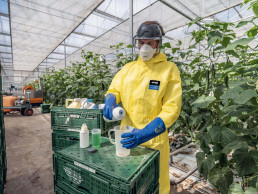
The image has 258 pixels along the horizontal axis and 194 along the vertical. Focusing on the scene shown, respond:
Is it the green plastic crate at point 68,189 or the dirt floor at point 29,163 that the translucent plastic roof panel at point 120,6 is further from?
the green plastic crate at point 68,189

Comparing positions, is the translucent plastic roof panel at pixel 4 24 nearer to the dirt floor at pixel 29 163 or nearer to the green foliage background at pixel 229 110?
the dirt floor at pixel 29 163

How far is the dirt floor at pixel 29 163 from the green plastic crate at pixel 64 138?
0.57 m

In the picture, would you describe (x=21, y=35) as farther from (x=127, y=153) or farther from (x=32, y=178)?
(x=127, y=153)

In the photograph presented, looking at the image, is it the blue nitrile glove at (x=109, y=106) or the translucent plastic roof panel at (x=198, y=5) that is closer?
the blue nitrile glove at (x=109, y=106)

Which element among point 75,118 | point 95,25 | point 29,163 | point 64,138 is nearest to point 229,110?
point 75,118

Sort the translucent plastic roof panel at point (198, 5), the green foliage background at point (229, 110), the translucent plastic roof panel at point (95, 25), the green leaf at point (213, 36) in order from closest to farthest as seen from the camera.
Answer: the green foliage background at point (229, 110)
the green leaf at point (213, 36)
the translucent plastic roof panel at point (198, 5)
the translucent plastic roof panel at point (95, 25)

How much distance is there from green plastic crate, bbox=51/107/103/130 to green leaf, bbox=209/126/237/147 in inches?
37.0

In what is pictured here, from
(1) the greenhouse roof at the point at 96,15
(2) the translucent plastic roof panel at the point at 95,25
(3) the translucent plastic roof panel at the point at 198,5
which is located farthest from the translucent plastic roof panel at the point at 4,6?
(3) the translucent plastic roof panel at the point at 198,5

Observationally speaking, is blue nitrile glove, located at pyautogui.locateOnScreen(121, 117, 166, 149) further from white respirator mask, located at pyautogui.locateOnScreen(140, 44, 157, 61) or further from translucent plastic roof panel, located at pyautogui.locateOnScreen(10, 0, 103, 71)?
translucent plastic roof panel, located at pyautogui.locateOnScreen(10, 0, 103, 71)

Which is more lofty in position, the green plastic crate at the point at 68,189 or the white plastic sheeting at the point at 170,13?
the white plastic sheeting at the point at 170,13

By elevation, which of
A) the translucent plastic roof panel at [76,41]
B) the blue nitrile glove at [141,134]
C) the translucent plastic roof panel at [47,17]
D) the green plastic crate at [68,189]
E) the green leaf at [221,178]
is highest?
the translucent plastic roof panel at [76,41]

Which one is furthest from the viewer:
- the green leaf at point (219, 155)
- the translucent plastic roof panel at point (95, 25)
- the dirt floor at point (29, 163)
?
the translucent plastic roof panel at point (95, 25)

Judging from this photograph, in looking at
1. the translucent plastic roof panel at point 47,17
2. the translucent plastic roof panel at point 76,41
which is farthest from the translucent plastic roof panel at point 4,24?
the translucent plastic roof panel at point 76,41

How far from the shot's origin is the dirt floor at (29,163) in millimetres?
1852
